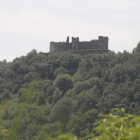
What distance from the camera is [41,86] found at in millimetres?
55500

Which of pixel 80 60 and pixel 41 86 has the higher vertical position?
pixel 80 60

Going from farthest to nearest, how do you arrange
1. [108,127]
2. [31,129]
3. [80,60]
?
[80,60] < [31,129] < [108,127]

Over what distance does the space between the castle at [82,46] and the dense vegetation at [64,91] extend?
5.22 feet

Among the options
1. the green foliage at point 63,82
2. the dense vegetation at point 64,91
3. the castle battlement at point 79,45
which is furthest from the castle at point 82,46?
the green foliage at point 63,82

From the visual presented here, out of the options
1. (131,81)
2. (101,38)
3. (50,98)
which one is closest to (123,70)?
(131,81)

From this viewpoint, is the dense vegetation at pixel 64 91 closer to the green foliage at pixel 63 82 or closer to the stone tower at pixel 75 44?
the green foliage at pixel 63 82

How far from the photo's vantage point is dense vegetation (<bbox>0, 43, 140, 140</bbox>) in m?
45.1

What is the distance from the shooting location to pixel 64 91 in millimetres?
55438

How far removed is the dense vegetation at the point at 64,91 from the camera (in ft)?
148

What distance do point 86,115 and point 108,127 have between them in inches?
1601

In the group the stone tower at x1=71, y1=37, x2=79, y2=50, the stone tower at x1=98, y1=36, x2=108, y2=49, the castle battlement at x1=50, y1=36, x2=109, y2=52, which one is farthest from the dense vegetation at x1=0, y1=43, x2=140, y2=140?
the stone tower at x1=71, y1=37, x2=79, y2=50

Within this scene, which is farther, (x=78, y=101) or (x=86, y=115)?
(x=78, y=101)

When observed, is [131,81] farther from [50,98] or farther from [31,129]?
[31,129]

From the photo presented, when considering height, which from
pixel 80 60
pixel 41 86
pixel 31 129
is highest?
pixel 80 60
